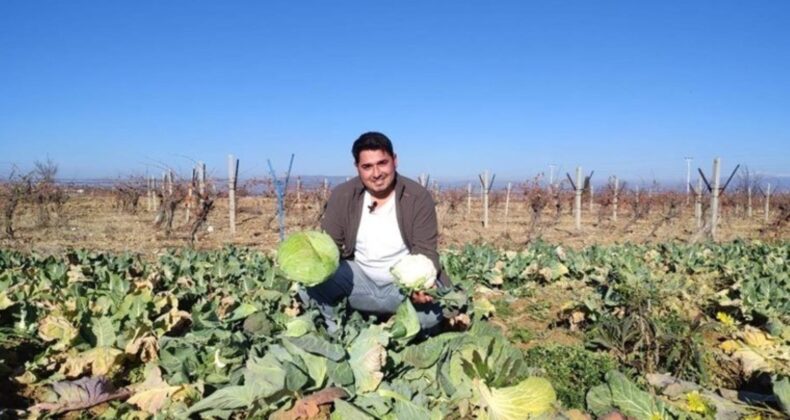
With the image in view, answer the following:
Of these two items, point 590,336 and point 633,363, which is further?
point 590,336

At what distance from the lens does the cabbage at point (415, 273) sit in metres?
3.48

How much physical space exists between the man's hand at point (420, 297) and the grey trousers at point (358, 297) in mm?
81

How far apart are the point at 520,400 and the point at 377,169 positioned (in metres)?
1.84

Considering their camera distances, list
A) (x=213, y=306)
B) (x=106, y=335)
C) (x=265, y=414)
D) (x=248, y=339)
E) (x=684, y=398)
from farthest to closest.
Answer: (x=213, y=306) → (x=106, y=335) → (x=248, y=339) → (x=684, y=398) → (x=265, y=414)

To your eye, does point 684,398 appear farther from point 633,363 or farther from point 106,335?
point 106,335

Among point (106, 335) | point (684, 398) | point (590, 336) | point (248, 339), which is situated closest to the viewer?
point (684, 398)

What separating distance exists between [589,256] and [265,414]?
6930mm

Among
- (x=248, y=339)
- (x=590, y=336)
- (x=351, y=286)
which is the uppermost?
(x=351, y=286)

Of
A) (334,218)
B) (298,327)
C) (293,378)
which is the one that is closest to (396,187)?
(334,218)

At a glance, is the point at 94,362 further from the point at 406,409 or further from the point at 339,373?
the point at 406,409

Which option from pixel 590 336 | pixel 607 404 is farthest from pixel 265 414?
pixel 590 336

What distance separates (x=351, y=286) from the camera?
381cm

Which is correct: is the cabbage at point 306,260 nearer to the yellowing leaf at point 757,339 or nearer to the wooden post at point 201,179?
the yellowing leaf at point 757,339

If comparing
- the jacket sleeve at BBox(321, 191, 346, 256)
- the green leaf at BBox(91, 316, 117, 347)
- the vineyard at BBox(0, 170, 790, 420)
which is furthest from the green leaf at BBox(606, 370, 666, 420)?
the green leaf at BBox(91, 316, 117, 347)
